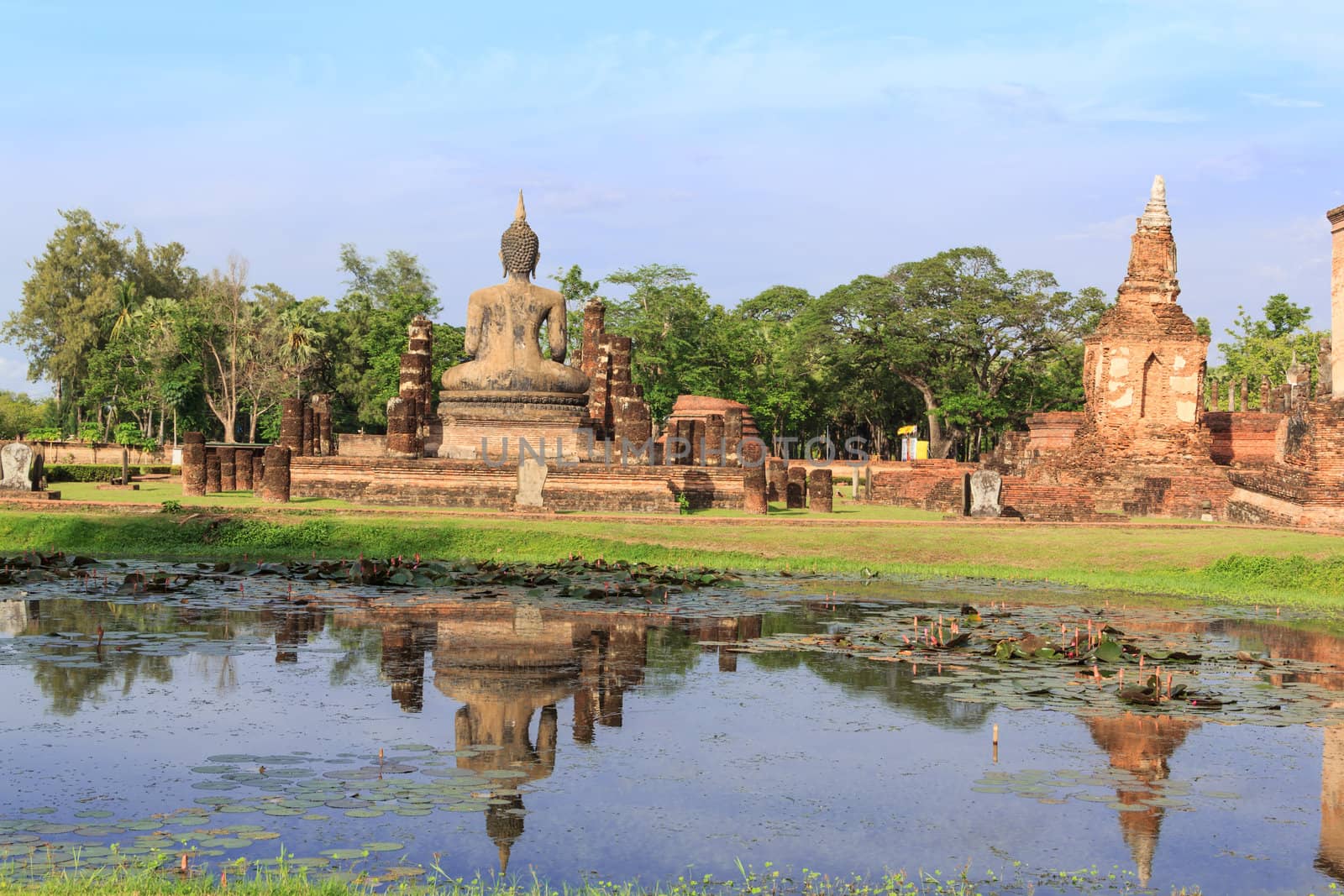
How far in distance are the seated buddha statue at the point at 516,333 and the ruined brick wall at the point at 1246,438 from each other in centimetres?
1596

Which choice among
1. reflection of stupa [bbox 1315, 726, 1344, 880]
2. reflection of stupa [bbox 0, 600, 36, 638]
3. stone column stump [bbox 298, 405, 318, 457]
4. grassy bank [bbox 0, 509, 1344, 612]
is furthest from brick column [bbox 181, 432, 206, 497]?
reflection of stupa [bbox 1315, 726, 1344, 880]

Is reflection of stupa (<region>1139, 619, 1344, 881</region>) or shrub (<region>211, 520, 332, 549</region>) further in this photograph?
shrub (<region>211, 520, 332, 549</region>)

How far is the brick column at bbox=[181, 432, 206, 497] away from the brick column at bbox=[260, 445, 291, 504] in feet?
8.98

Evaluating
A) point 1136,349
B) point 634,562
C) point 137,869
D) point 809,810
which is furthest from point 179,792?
point 1136,349

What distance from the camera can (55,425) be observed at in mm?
75250

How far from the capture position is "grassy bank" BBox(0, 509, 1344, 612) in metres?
19.2

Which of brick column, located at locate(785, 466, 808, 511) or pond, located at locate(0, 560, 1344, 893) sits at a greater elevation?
brick column, located at locate(785, 466, 808, 511)

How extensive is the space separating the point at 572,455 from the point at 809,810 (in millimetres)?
22887

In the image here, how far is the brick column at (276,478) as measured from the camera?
25.6m

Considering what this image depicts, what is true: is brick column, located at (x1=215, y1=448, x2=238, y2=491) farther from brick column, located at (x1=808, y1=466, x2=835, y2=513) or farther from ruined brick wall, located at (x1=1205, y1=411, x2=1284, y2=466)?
ruined brick wall, located at (x1=1205, y1=411, x2=1284, y2=466)

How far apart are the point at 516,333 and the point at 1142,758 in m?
24.4

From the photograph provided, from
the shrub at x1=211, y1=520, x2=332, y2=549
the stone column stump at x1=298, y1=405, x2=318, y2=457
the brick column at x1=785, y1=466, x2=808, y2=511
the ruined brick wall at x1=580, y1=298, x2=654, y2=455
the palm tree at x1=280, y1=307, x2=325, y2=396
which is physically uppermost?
the palm tree at x1=280, y1=307, x2=325, y2=396

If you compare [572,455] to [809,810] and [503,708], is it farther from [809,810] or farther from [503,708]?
[809,810]

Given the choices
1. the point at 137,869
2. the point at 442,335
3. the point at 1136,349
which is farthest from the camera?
the point at 442,335
